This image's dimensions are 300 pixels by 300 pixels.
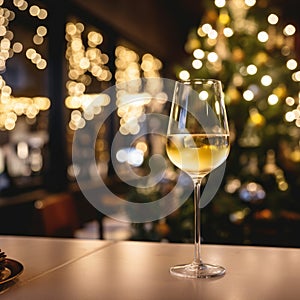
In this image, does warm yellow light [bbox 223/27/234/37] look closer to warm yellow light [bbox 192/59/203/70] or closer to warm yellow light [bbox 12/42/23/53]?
warm yellow light [bbox 192/59/203/70]

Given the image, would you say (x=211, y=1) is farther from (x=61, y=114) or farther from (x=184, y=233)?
(x=61, y=114)

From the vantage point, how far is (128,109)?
7535 mm

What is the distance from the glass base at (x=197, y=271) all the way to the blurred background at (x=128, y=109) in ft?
5.05

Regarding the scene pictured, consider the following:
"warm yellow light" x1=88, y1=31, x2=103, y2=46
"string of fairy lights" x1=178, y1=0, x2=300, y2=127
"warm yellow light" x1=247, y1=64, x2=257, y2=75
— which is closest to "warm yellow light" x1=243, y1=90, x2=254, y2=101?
"string of fairy lights" x1=178, y1=0, x2=300, y2=127

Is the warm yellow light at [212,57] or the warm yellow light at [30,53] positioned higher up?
the warm yellow light at [30,53]

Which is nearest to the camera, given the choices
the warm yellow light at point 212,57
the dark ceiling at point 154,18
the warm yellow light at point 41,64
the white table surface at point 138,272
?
the white table surface at point 138,272

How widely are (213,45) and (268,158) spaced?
713mm

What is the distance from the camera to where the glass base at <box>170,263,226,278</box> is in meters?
0.81

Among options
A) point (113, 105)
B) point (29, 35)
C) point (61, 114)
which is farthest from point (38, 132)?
point (113, 105)

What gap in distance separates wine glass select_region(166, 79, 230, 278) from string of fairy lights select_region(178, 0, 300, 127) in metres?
2.49

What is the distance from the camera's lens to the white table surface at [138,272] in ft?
2.40

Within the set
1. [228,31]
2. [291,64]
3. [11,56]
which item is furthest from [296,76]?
[11,56]

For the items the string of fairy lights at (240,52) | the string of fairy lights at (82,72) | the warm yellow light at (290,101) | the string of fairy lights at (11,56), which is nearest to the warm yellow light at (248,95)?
the string of fairy lights at (240,52)

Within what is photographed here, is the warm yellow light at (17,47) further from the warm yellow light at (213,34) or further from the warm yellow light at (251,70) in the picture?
the warm yellow light at (251,70)
